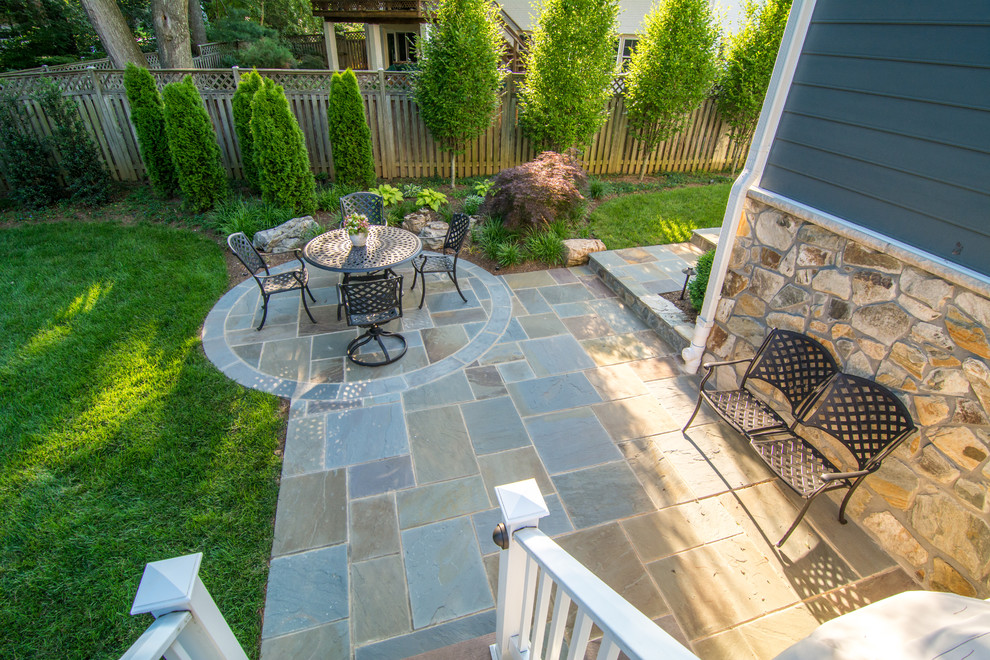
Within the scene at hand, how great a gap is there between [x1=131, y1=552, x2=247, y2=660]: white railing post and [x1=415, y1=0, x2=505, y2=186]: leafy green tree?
23.5 ft

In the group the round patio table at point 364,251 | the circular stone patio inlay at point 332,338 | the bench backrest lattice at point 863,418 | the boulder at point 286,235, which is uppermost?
the round patio table at point 364,251

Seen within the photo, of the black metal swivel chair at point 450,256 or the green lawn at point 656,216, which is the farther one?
the green lawn at point 656,216

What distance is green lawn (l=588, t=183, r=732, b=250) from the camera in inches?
256

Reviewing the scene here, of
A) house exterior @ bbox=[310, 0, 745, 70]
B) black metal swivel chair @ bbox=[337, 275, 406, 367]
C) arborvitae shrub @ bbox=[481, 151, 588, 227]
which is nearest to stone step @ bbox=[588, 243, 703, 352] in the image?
arborvitae shrub @ bbox=[481, 151, 588, 227]

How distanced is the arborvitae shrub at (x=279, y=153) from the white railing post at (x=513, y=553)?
5.90 meters

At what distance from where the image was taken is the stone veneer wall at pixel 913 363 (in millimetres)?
2289

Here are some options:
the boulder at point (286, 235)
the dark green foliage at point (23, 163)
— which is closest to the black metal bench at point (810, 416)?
the boulder at point (286, 235)

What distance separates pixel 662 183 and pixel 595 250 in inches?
139

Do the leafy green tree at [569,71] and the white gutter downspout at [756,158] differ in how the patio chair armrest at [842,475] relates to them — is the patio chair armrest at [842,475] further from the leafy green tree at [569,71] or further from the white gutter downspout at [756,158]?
the leafy green tree at [569,71]

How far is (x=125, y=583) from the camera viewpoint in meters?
2.45

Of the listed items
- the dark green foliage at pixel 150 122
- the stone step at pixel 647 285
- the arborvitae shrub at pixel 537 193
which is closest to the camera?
the stone step at pixel 647 285

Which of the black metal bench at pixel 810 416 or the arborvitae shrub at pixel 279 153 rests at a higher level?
the arborvitae shrub at pixel 279 153

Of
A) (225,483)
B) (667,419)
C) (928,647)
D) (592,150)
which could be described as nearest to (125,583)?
(225,483)

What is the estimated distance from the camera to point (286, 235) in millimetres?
5949
